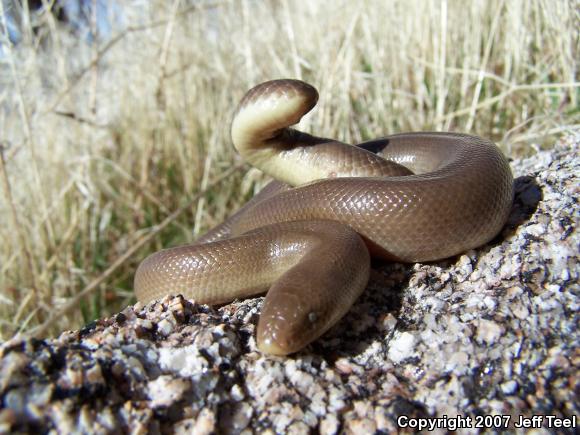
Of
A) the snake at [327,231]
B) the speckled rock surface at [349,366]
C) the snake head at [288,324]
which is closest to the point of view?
the speckled rock surface at [349,366]

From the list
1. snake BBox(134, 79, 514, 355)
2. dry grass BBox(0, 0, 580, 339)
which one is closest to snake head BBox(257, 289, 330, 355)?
snake BBox(134, 79, 514, 355)

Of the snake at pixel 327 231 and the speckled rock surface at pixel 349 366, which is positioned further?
the snake at pixel 327 231

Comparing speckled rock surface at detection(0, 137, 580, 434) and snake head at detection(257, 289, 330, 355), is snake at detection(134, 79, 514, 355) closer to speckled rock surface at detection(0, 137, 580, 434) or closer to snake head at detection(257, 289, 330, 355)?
snake head at detection(257, 289, 330, 355)

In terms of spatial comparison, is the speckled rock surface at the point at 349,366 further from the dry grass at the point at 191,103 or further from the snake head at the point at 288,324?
the dry grass at the point at 191,103

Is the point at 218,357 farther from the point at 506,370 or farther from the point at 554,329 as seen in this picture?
the point at 554,329

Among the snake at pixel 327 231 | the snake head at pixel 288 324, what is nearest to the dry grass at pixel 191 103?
the snake at pixel 327 231

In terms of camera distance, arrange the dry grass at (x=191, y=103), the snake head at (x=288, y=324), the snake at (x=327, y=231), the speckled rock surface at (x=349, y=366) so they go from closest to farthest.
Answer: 1. the speckled rock surface at (x=349, y=366)
2. the snake head at (x=288, y=324)
3. the snake at (x=327, y=231)
4. the dry grass at (x=191, y=103)
